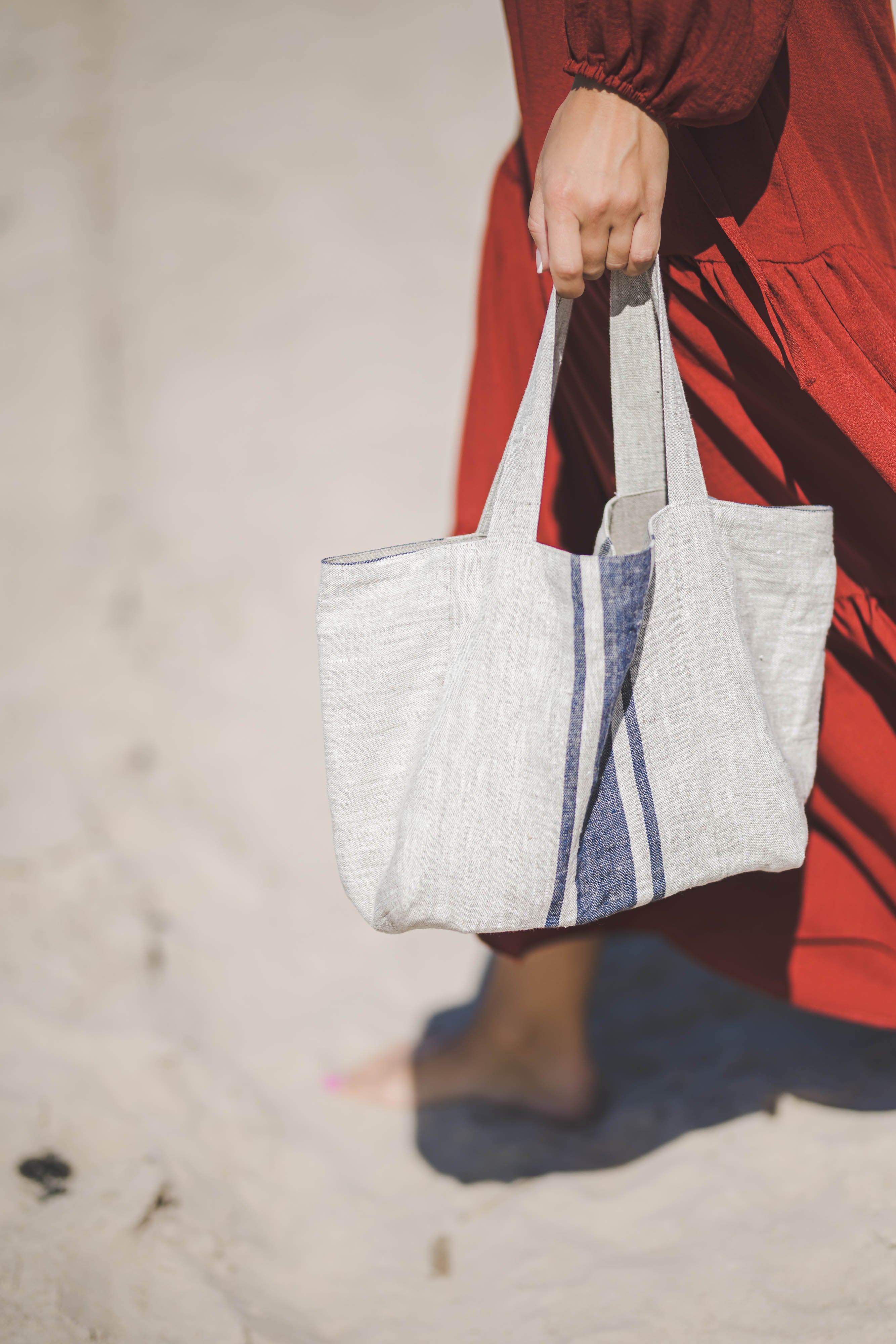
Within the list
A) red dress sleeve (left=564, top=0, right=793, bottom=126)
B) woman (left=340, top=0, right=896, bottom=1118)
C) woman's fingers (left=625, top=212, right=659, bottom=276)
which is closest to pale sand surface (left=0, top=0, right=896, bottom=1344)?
woman (left=340, top=0, right=896, bottom=1118)

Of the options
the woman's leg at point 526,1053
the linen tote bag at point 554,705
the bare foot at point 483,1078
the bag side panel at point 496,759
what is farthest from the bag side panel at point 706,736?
the bare foot at point 483,1078

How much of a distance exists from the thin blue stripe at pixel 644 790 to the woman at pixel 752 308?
14.4 inches

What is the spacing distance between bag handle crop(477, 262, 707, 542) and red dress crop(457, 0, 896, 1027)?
0.32 ft

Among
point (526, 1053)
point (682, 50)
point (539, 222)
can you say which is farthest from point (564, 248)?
point (526, 1053)

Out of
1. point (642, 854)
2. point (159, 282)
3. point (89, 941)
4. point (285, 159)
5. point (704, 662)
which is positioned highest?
point (285, 159)

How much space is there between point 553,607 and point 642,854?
0.27 m

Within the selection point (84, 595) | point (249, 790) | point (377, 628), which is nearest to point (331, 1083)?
point (249, 790)

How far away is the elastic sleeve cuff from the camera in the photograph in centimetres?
85

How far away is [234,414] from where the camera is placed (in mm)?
3500

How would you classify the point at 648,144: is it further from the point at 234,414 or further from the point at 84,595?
the point at 234,414

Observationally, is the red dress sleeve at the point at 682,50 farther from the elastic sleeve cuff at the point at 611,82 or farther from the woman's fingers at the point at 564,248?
the woman's fingers at the point at 564,248

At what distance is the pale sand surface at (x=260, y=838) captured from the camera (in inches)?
49.4

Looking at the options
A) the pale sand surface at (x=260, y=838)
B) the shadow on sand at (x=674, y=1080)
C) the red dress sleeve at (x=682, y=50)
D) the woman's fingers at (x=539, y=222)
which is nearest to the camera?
the red dress sleeve at (x=682, y=50)

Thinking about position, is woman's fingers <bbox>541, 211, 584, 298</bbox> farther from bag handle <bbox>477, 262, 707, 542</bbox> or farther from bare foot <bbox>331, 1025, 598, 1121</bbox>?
bare foot <bbox>331, 1025, 598, 1121</bbox>
